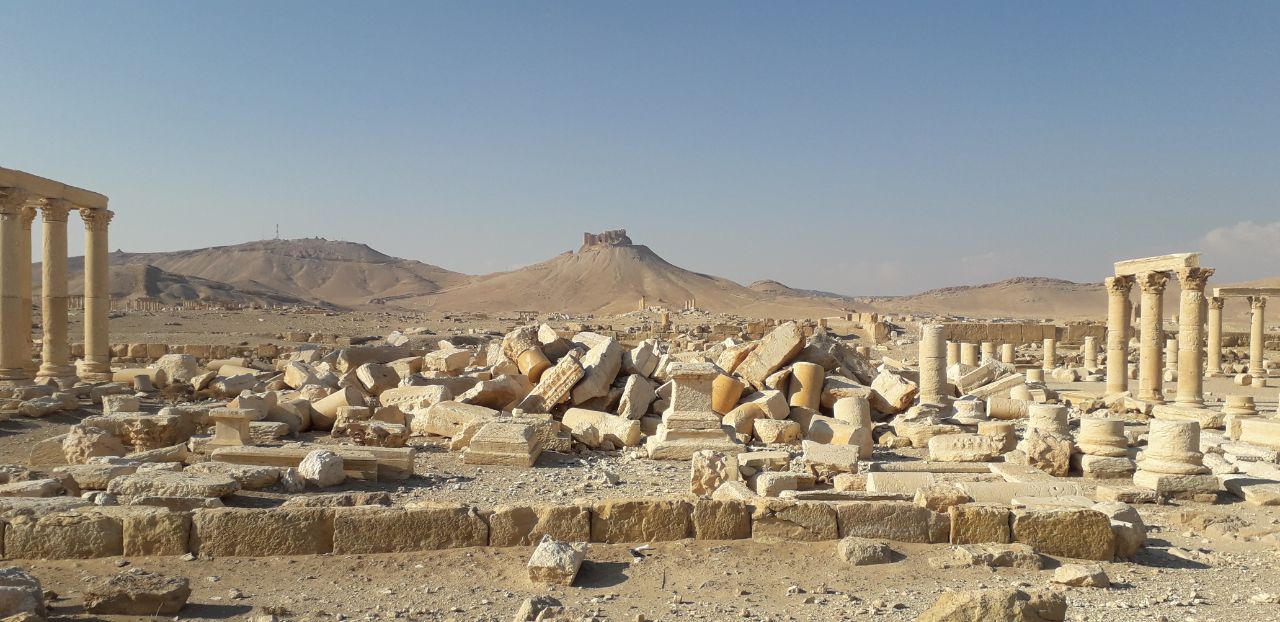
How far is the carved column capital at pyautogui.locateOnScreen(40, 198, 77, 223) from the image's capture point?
52.0ft

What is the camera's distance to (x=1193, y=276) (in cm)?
1539

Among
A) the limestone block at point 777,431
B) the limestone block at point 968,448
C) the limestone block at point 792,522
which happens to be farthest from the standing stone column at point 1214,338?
the limestone block at point 792,522

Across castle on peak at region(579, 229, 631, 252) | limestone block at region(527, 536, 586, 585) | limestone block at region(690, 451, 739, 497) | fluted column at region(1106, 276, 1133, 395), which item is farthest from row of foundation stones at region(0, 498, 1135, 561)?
castle on peak at region(579, 229, 631, 252)

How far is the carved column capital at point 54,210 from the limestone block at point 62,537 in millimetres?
12767

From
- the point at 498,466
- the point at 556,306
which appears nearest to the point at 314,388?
the point at 498,466

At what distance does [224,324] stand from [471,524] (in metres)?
40.5

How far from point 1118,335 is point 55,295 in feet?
72.7

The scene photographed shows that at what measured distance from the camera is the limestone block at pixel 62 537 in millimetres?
5645

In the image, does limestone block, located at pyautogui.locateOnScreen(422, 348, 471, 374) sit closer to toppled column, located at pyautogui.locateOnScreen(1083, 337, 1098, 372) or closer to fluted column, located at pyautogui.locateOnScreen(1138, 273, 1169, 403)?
fluted column, located at pyautogui.locateOnScreen(1138, 273, 1169, 403)

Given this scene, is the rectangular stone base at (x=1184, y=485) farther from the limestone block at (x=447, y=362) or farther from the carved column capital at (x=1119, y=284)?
the limestone block at (x=447, y=362)

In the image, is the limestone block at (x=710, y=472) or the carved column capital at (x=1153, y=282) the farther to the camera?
the carved column capital at (x=1153, y=282)

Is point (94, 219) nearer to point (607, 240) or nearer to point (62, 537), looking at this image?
point (62, 537)

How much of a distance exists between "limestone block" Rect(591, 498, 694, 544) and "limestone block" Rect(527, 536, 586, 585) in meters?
0.75

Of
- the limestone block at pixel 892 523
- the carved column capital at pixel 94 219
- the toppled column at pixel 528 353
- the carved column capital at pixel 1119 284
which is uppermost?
the carved column capital at pixel 94 219
